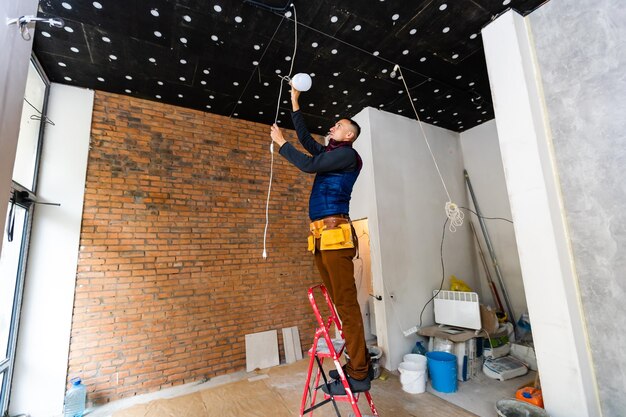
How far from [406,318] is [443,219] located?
1713 mm

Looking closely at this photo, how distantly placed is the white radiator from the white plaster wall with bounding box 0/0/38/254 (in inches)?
163

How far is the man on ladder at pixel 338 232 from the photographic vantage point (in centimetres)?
185

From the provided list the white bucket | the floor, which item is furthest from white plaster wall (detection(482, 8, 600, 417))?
the white bucket

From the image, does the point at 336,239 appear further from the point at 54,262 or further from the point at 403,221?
the point at 54,262

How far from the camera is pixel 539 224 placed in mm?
2318

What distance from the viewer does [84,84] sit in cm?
333

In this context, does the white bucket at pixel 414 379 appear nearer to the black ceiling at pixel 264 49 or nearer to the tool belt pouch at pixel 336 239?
the tool belt pouch at pixel 336 239

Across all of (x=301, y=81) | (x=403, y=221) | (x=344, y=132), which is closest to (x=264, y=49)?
(x=301, y=81)

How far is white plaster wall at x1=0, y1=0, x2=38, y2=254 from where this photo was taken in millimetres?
1010

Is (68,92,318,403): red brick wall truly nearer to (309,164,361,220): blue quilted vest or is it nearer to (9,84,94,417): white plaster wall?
(9,84,94,417): white plaster wall

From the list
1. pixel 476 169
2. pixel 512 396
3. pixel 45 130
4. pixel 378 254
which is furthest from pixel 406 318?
pixel 45 130

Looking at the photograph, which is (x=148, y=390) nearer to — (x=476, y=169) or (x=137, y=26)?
(x=137, y=26)

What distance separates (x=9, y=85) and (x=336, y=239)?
1663 mm

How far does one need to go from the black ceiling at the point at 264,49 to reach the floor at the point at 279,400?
359 centimetres
